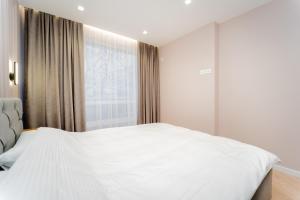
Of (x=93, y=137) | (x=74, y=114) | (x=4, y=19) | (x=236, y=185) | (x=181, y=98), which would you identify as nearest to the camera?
(x=236, y=185)

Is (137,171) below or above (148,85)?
below

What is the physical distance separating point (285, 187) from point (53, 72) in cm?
390

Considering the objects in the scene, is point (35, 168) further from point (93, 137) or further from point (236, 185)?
point (236, 185)

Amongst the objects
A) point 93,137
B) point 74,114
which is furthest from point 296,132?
point 74,114

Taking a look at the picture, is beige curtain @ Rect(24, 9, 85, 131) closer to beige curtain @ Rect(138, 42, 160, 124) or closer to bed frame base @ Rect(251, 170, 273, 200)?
beige curtain @ Rect(138, 42, 160, 124)

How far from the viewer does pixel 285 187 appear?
174 cm

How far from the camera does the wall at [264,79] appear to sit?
79.0 inches

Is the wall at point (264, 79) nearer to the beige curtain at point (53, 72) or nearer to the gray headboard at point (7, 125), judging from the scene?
the beige curtain at point (53, 72)

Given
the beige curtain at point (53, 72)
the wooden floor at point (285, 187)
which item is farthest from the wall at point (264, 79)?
the beige curtain at point (53, 72)

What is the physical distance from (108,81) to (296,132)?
3422mm

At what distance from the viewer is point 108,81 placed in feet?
10.6

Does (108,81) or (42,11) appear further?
(108,81)

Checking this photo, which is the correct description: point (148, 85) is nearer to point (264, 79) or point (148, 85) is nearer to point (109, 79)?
point (109, 79)

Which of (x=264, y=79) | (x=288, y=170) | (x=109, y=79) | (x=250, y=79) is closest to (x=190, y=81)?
(x=250, y=79)
